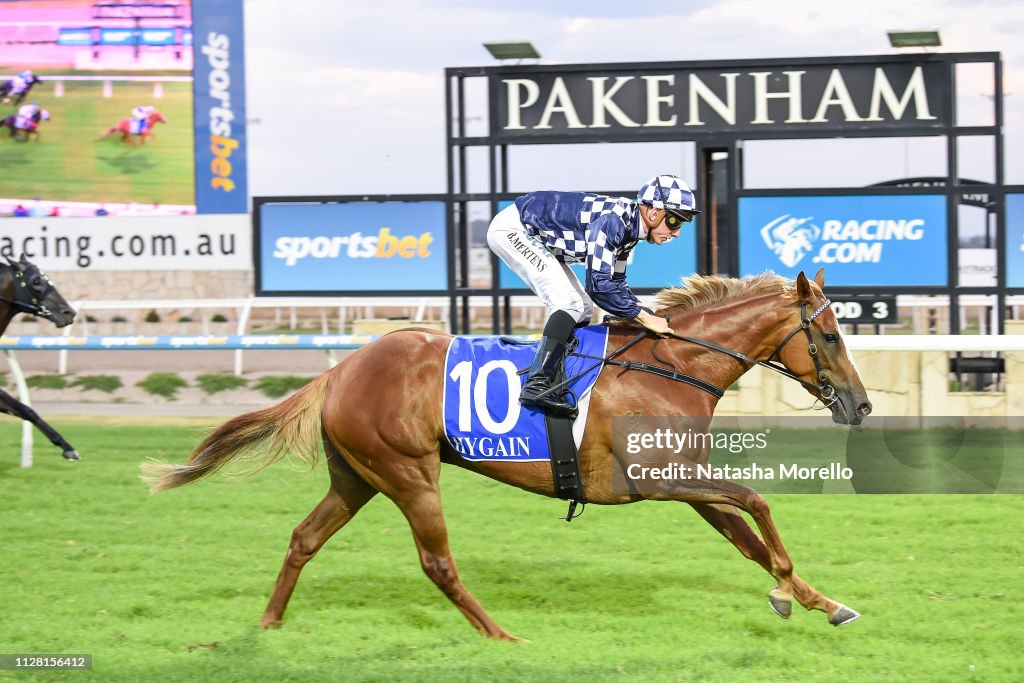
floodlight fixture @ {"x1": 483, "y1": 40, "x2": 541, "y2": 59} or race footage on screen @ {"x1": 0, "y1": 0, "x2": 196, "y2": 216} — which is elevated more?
race footage on screen @ {"x1": 0, "y1": 0, "x2": 196, "y2": 216}

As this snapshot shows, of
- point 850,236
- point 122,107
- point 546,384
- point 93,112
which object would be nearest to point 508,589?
point 546,384

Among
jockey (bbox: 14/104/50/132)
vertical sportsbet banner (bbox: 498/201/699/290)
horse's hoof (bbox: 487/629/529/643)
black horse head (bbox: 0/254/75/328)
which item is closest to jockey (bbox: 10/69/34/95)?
jockey (bbox: 14/104/50/132)

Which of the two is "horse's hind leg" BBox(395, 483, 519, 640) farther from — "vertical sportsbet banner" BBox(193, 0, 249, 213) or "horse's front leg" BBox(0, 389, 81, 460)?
"vertical sportsbet banner" BBox(193, 0, 249, 213)

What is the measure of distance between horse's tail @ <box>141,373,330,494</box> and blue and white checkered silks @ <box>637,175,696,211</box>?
1531mm

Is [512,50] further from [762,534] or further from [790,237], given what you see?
[762,534]

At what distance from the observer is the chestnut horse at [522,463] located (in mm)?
4820

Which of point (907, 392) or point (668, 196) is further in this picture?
point (907, 392)

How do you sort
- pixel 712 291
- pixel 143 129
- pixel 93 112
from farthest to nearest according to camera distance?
pixel 93 112 → pixel 143 129 → pixel 712 291

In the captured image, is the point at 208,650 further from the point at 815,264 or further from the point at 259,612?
the point at 815,264

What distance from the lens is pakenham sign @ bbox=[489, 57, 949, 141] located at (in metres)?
9.37

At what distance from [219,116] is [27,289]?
11.5 metres

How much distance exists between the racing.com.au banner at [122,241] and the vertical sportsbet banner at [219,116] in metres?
5.62

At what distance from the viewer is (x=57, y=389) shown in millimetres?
13633

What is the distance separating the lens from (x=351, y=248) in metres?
10.5
